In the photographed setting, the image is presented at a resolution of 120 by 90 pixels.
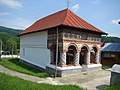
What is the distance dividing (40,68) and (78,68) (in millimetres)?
4569

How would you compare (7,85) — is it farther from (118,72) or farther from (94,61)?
(94,61)

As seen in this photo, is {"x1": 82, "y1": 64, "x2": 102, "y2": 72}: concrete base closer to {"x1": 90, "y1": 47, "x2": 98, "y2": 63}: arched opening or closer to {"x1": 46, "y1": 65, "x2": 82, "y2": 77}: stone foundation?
{"x1": 46, "y1": 65, "x2": 82, "y2": 77}: stone foundation

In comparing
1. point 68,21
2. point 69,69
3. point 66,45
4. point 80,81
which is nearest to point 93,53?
point 69,69

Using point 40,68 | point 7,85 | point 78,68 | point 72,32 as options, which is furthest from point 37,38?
point 7,85

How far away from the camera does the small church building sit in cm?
1296

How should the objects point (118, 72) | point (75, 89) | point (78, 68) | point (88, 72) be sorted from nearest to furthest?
point (75, 89), point (118, 72), point (78, 68), point (88, 72)

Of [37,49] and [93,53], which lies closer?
[37,49]

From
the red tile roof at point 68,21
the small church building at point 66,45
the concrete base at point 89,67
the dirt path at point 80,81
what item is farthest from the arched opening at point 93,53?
the dirt path at point 80,81

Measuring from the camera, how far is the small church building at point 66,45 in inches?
510

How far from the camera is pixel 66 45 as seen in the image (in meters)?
13.0

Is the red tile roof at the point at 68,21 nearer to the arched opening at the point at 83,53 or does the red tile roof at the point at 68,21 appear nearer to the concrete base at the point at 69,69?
the arched opening at the point at 83,53

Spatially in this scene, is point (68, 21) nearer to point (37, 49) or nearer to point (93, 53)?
point (37, 49)

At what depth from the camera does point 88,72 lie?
1494cm

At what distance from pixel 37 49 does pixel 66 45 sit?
522 centimetres
